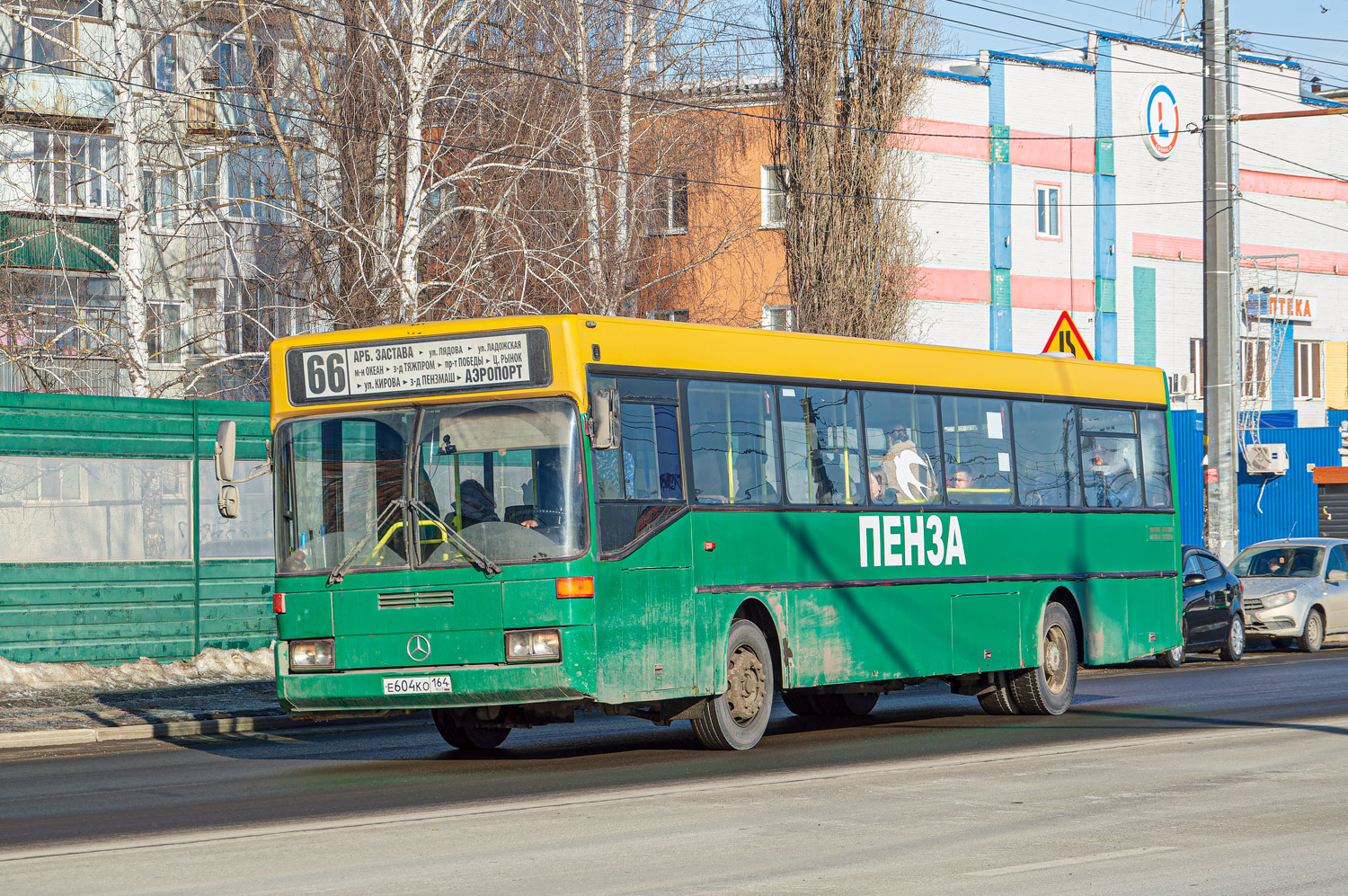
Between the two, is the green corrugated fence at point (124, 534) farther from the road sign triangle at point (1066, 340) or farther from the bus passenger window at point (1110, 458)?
the bus passenger window at point (1110, 458)

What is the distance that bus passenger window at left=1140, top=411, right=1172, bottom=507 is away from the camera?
18.2m

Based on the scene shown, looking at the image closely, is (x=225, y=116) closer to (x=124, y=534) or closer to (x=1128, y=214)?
(x=124, y=534)

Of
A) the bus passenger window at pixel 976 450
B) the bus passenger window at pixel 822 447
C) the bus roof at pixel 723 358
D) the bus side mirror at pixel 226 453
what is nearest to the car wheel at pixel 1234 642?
the bus roof at pixel 723 358

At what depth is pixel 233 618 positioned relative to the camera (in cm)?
2181

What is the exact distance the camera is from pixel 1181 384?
1757 inches

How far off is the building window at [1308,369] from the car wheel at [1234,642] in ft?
93.4

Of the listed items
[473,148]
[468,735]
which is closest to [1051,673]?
[468,735]

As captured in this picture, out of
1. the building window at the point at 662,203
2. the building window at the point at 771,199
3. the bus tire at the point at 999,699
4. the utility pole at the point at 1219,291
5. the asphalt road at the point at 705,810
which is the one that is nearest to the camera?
the asphalt road at the point at 705,810

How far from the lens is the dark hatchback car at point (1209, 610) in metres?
23.9

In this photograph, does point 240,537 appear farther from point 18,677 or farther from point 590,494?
point 590,494

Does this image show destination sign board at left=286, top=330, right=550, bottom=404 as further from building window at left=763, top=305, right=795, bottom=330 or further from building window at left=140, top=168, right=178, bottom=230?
building window at left=763, top=305, right=795, bottom=330

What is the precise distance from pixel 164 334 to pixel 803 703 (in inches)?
734

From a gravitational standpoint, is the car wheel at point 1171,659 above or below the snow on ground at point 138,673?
below

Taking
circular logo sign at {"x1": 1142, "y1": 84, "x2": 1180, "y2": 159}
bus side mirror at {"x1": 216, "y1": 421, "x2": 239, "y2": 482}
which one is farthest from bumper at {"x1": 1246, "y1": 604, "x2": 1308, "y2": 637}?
circular logo sign at {"x1": 1142, "y1": 84, "x2": 1180, "y2": 159}
